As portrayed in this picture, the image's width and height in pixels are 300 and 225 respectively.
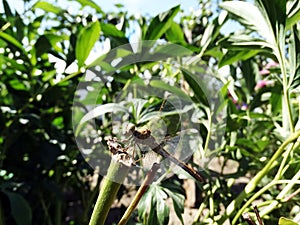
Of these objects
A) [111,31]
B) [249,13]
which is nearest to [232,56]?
[249,13]

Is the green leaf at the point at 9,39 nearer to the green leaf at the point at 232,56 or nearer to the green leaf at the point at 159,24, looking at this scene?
the green leaf at the point at 159,24

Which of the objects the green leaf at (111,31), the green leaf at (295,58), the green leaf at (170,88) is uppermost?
the green leaf at (111,31)

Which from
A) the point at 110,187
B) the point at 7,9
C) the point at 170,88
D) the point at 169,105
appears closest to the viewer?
the point at 110,187

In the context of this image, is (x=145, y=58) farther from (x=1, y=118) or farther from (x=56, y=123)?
(x=56, y=123)

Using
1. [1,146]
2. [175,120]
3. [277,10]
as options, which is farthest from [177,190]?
[1,146]

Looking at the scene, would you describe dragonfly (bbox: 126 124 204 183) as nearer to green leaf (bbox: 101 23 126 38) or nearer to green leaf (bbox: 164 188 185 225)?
green leaf (bbox: 164 188 185 225)

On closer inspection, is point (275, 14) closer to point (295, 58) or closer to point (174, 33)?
point (295, 58)

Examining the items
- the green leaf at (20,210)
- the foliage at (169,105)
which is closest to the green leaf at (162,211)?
the foliage at (169,105)

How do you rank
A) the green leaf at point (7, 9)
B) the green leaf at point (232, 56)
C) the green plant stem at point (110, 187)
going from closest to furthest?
1. the green plant stem at point (110, 187)
2. the green leaf at point (232, 56)
3. the green leaf at point (7, 9)
